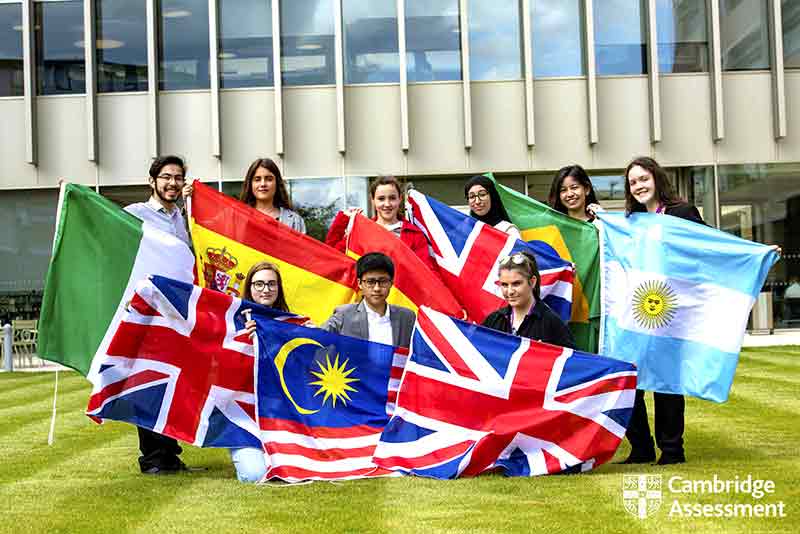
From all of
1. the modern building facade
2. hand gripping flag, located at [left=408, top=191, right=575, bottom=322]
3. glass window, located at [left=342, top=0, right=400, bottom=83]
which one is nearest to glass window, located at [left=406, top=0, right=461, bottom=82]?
the modern building facade

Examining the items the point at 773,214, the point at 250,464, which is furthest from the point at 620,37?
the point at 250,464

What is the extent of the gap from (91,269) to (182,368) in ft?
3.65

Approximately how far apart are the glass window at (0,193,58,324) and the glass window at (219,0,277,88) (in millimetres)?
5427

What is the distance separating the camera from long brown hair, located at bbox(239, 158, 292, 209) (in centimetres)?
823

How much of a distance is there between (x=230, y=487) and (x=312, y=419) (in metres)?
0.77

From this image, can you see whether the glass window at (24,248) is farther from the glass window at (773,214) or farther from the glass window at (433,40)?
the glass window at (773,214)

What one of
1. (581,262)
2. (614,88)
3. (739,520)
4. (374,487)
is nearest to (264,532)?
(374,487)

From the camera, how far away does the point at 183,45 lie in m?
25.0

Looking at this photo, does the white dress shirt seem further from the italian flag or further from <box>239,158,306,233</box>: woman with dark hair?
the italian flag

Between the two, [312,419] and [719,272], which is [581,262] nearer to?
[719,272]

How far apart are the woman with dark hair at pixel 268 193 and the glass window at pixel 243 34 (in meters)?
17.0

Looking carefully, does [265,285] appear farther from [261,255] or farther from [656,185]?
[656,185]

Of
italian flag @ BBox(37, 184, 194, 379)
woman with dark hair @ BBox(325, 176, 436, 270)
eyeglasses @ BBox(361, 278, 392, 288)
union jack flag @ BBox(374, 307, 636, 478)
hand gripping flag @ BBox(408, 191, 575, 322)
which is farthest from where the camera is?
woman with dark hair @ BBox(325, 176, 436, 270)

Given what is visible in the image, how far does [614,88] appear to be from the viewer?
2469 cm
